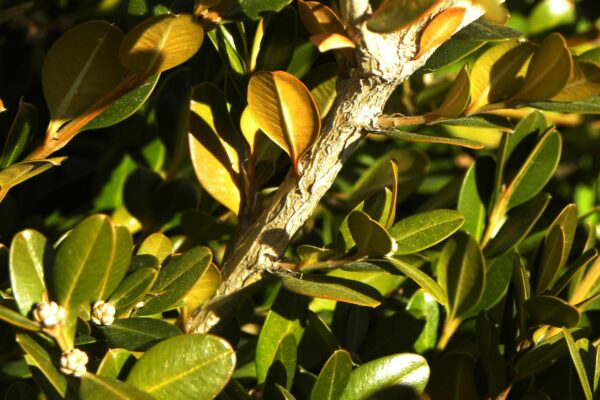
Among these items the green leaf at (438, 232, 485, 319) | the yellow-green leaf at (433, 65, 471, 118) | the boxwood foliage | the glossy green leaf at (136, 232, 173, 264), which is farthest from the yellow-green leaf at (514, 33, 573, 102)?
the glossy green leaf at (136, 232, 173, 264)

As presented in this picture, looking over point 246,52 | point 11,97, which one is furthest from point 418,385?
point 11,97

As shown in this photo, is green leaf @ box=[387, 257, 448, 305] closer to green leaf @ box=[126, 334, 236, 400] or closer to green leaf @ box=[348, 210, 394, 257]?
green leaf @ box=[348, 210, 394, 257]

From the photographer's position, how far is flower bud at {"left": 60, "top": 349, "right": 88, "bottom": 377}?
0.71 meters

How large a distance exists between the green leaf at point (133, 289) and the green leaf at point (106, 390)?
0.14 meters

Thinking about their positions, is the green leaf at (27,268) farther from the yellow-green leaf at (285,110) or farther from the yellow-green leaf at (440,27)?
the yellow-green leaf at (440,27)

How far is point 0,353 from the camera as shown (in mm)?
1083

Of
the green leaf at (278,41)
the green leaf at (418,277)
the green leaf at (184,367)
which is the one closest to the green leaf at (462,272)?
the green leaf at (418,277)

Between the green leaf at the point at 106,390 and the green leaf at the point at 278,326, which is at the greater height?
the green leaf at the point at 106,390

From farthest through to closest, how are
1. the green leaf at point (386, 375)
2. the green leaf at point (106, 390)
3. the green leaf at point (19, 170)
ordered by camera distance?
the green leaf at point (386, 375)
the green leaf at point (19, 170)
the green leaf at point (106, 390)

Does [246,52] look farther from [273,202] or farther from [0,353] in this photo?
[0,353]

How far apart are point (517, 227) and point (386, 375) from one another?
0.33 metres

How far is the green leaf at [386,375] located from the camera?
2.94ft

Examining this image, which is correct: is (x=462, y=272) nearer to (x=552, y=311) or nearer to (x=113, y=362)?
(x=552, y=311)

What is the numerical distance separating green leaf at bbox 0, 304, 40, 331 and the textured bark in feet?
0.99
